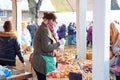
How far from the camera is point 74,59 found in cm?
442

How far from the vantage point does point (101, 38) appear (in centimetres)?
271

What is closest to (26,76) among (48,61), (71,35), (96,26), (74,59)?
(48,61)

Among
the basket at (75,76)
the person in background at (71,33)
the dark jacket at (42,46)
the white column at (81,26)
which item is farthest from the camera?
the person in background at (71,33)

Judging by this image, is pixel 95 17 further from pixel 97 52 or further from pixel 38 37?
pixel 38 37

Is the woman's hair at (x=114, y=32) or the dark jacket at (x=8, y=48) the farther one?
the dark jacket at (x=8, y=48)

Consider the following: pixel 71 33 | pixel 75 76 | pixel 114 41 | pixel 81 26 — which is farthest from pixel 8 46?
pixel 71 33

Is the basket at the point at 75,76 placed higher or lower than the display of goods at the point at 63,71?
higher

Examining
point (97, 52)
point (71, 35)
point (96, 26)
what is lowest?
point (71, 35)

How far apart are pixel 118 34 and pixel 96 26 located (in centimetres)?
36

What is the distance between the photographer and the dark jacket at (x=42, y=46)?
10.9 feet

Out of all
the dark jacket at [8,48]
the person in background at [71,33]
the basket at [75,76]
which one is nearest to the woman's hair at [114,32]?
the basket at [75,76]

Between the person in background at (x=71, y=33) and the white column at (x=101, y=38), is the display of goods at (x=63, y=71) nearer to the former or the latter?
the white column at (x=101, y=38)

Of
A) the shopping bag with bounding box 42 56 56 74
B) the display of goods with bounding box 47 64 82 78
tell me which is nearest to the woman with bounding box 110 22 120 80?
the display of goods with bounding box 47 64 82 78

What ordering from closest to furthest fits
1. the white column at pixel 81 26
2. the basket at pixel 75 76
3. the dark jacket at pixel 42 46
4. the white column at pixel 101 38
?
the white column at pixel 101 38 < the basket at pixel 75 76 < the dark jacket at pixel 42 46 < the white column at pixel 81 26
